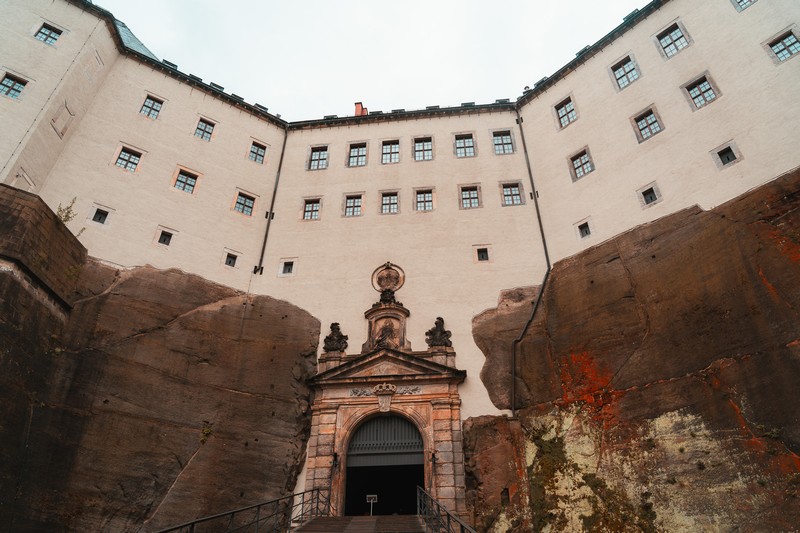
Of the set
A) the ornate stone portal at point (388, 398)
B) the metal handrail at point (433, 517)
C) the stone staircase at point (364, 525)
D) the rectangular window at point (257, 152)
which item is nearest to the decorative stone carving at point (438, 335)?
the ornate stone portal at point (388, 398)

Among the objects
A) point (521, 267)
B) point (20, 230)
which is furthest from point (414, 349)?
point (20, 230)

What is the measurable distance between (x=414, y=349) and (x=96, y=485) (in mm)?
10825

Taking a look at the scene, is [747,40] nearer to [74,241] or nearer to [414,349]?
[414,349]

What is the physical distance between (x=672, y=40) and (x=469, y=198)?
1060 cm

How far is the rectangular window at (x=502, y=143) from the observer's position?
23.5 meters

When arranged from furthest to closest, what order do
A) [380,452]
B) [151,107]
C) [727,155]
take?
1. [151,107]
2. [380,452]
3. [727,155]

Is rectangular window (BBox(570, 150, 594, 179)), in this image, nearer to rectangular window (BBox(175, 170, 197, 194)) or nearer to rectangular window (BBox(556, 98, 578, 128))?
rectangular window (BBox(556, 98, 578, 128))

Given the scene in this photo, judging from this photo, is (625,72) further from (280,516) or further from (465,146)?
(280,516)

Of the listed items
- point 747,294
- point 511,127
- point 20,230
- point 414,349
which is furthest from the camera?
point 511,127

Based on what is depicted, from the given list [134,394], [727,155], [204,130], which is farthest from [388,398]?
[204,130]

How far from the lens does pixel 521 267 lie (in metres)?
19.7

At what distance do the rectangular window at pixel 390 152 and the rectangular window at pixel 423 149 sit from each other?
917 mm

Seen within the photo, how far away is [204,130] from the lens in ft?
76.4

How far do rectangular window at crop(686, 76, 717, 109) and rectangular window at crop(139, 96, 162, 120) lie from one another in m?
22.9
